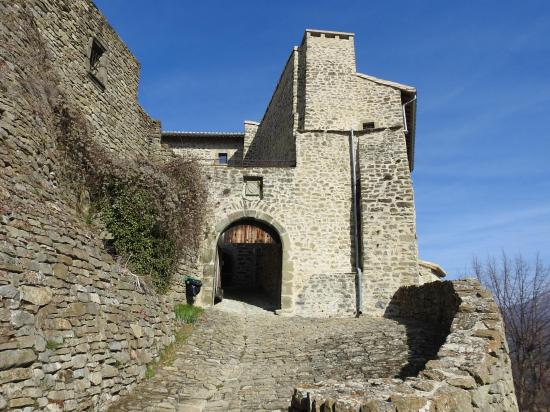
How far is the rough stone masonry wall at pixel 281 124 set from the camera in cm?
1645

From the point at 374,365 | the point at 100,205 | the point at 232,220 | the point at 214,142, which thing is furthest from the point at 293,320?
the point at 214,142

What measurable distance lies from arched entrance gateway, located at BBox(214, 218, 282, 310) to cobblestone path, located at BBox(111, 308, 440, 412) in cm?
606

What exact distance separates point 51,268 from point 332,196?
33.4ft

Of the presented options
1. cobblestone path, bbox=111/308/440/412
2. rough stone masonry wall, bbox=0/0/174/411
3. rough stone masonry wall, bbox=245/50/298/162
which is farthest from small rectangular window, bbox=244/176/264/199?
rough stone masonry wall, bbox=0/0/174/411

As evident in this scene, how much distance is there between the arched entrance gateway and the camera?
1709cm

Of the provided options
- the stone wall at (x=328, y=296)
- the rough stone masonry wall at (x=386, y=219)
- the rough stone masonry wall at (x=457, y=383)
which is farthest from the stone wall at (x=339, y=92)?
the rough stone masonry wall at (x=457, y=383)

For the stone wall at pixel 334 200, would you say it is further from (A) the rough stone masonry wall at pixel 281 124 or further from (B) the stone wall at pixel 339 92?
(A) the rough stone masonry wall at pixel 281 124

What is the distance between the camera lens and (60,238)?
5469 mm

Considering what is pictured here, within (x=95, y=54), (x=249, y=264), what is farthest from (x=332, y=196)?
(x=249, y=264)

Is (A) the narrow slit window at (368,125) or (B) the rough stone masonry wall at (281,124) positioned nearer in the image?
(A) the narrow slit window at (368,125)

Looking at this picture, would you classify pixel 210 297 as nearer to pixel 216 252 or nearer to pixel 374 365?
pixel 216 252

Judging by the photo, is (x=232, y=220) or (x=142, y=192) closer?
(x=142, y=192)

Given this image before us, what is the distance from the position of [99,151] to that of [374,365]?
7.18 metres

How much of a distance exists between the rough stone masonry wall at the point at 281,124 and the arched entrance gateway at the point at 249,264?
3.49m
